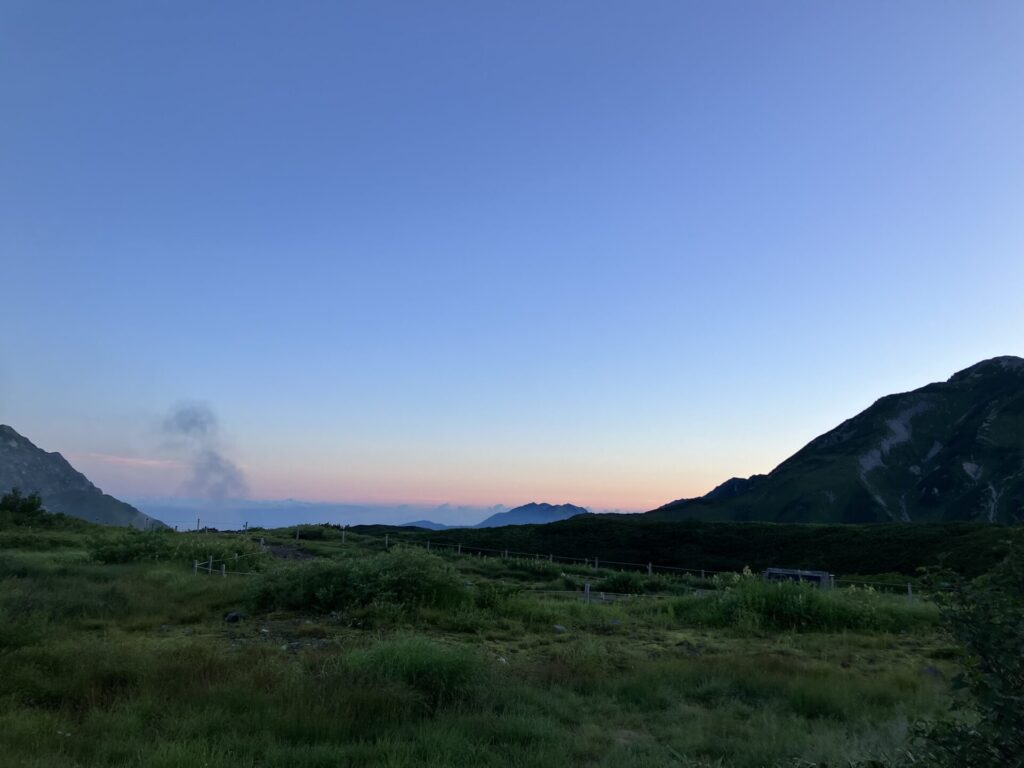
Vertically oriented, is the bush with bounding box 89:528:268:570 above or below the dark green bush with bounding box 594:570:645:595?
above

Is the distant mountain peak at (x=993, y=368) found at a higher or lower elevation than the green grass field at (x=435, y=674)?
higher

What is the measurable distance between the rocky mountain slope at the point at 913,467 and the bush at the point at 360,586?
125m

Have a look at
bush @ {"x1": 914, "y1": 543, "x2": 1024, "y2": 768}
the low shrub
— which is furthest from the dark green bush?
bush @ {"x1": 914, "y1": 543, "x2": 1024, "y2": 768}

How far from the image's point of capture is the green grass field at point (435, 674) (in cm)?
584

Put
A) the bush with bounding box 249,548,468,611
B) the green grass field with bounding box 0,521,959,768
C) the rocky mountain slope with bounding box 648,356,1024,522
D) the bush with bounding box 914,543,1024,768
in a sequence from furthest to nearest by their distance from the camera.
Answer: the rocky mountain slope with bounding box 648,356,1024,522, the bush with bounding box 249,548,468,611, the green grass field with bounding box 0,521,959,768, the bush with bounding box 914,543,1024,768

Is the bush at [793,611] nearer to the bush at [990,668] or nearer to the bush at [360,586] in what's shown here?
the bush at [360,586]

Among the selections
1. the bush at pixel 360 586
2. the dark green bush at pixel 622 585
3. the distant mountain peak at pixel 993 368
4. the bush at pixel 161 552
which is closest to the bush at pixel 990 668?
the bush at pixel 360 586

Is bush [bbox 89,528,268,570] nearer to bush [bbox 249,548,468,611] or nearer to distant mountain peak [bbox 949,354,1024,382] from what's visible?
bush [bbox 249,548,468,611]

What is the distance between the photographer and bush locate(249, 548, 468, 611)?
1501 centimetres

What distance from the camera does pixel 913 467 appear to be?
531ft

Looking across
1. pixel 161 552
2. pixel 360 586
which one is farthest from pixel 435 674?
pixel 161 552

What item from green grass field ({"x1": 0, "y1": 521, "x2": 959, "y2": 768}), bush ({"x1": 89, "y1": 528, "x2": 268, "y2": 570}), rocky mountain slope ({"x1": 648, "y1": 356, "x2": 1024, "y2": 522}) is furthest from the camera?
rocky mountain slope ({"x1": 648, "y1": 356, "x2": 1024, "y2": 522})

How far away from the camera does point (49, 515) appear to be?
40031mm

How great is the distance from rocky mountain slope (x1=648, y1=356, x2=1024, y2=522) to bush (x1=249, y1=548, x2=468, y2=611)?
409 ft
